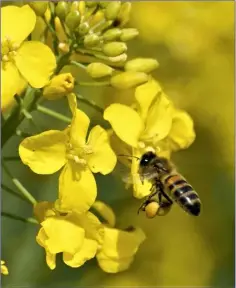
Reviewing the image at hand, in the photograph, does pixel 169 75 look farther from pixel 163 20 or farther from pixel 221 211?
pixel 221 211

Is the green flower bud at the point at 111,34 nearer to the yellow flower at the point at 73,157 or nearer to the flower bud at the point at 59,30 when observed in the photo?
the flower bud at the point at 59,30

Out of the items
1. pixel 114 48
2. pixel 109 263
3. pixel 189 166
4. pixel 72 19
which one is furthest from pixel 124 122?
pixel 189 166

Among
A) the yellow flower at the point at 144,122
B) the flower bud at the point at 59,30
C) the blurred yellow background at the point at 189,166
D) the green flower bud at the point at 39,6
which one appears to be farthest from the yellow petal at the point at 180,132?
the blurred yellow background at the point at 189,166

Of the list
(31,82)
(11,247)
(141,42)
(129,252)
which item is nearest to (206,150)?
(141,42)

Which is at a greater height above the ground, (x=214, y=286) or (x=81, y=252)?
(x=81, y=252)

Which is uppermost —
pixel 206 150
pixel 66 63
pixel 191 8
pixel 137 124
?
pixel 66 63

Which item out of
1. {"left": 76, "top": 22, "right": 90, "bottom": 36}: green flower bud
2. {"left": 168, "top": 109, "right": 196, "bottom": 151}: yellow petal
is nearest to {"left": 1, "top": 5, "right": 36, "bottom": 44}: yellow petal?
{"left": 76, "top": 22, "right": 90, "bottom": 36}: green flower bud
